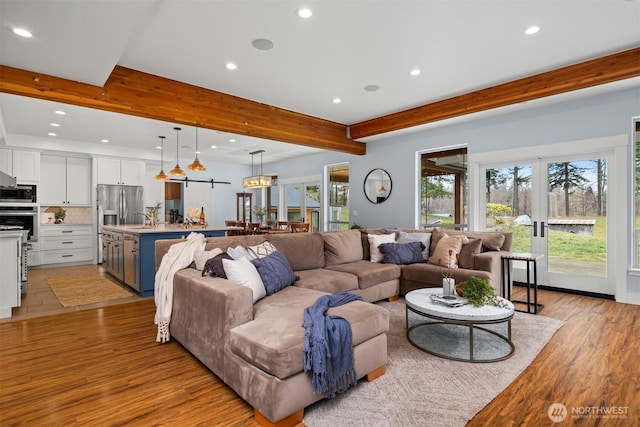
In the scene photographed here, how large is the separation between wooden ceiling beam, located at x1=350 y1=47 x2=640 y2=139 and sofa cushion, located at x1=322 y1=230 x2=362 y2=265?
2.22 meters

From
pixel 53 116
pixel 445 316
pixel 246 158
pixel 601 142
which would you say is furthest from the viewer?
pixel 246 158

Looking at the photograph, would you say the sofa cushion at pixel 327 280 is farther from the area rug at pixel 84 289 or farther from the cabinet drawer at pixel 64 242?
the cabinet drawer at pixel 64 242

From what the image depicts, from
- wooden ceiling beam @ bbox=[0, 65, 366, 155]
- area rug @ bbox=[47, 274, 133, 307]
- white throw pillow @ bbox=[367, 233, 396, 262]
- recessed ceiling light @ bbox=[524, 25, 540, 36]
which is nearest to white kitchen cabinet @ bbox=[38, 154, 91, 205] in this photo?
area rug @ bbox=[47, 274, 133, 307]

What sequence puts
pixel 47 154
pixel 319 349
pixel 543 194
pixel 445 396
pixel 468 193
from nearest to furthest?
pixel 319 349 < pixel 445 396 < pixel 543 194 < pixel 468 193 < pixel 47 154

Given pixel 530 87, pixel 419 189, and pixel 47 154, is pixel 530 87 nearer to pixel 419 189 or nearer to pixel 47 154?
pixel 419 189

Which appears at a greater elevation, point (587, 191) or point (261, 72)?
point (261, 72)

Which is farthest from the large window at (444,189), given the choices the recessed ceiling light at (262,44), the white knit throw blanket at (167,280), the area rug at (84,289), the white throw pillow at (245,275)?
the area rug at (84,289)

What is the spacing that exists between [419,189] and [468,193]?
97cm

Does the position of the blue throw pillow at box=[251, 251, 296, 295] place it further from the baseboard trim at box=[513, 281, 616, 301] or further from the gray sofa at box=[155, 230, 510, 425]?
the baseboard trim at box=[513, 281, 616, 301]

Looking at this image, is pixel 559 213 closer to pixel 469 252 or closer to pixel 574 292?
pixel 574 292

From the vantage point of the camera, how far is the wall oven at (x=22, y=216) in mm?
5849

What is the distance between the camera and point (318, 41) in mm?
3105

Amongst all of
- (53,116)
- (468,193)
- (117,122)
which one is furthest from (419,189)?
(53,116)

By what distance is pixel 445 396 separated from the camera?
6.81ft
